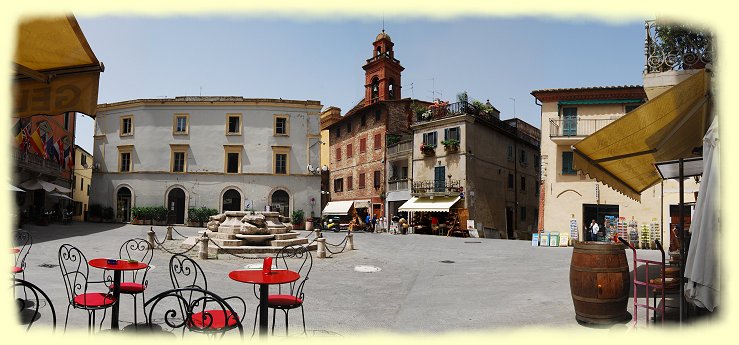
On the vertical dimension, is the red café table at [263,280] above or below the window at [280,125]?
below

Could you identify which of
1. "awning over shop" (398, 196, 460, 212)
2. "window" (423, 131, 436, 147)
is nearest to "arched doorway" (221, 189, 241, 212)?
"awning over shop" (398, 196, 460, 212)

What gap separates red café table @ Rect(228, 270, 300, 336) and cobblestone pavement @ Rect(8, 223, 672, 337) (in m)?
1.33

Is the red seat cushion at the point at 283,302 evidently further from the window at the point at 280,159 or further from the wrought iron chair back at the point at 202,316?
the window at the point at 280,159

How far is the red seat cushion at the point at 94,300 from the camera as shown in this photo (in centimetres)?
495

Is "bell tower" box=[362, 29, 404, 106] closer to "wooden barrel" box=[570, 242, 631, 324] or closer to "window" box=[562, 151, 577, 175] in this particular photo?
"window" box=[562, 151, 577, 175]

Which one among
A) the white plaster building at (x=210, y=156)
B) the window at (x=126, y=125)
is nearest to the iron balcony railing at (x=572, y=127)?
the white plaster building at (x=210, y=156)

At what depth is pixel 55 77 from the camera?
5.35 m

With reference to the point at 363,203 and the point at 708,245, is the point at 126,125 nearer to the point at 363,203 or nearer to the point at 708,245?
the point at 363,203

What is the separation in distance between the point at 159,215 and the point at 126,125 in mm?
9042

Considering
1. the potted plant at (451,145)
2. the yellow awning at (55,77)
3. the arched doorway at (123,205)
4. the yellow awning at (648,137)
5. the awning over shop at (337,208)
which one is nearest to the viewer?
the yellow awning at (55,77)

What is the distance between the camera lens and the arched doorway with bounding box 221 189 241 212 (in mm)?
38125

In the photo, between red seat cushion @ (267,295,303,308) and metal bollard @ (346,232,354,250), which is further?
metal bollard @ (346,232,354,250)

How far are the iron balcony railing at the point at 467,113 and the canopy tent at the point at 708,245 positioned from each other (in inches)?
1229

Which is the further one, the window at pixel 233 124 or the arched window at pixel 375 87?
the arched window at pixel 375 87
